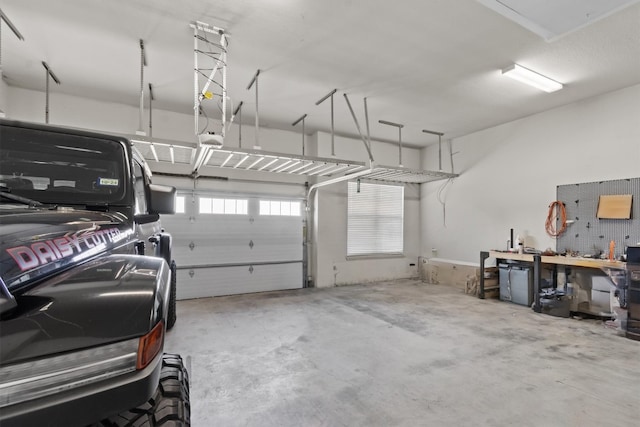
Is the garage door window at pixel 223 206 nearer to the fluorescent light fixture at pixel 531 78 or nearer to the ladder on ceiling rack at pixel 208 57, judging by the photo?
the ladder on ceiling rack at pixel 208 57

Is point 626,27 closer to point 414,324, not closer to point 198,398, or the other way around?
point 414,324

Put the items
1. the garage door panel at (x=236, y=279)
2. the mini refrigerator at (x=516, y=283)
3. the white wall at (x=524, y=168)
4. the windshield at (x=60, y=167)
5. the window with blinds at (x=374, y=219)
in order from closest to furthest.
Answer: the windshield at (x=60, y=167) < the white wall at (x=524, y=168) < the mini refrigerator at (x=516, y=283) < the garage door panel at (x=236, y=279) < the window with blinds at (x=374, y=219)


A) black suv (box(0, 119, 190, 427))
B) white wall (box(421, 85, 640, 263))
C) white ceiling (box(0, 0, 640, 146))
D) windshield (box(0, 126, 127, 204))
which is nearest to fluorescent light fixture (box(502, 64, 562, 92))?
white ceiling (box(0, 0, 640, 146))

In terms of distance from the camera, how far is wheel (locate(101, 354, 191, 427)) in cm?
82

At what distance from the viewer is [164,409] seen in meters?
0.90

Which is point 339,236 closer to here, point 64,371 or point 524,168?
point 524,168

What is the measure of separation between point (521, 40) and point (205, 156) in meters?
4.51

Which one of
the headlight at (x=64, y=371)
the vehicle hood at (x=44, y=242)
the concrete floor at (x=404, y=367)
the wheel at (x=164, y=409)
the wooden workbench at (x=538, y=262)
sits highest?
the vehicle hood at (x=44, y=242)

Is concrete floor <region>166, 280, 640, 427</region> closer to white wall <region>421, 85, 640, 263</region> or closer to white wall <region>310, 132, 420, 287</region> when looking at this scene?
white wall <region>310, 132, 420, 287</region>

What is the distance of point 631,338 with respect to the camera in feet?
12.9

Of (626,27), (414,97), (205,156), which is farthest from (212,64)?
(626,27)

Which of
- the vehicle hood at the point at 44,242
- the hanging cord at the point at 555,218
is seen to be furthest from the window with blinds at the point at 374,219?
the vehicle hood at the point at 44,242

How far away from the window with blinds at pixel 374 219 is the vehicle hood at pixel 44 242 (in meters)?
6.65

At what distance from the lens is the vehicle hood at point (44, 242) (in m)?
0.82
